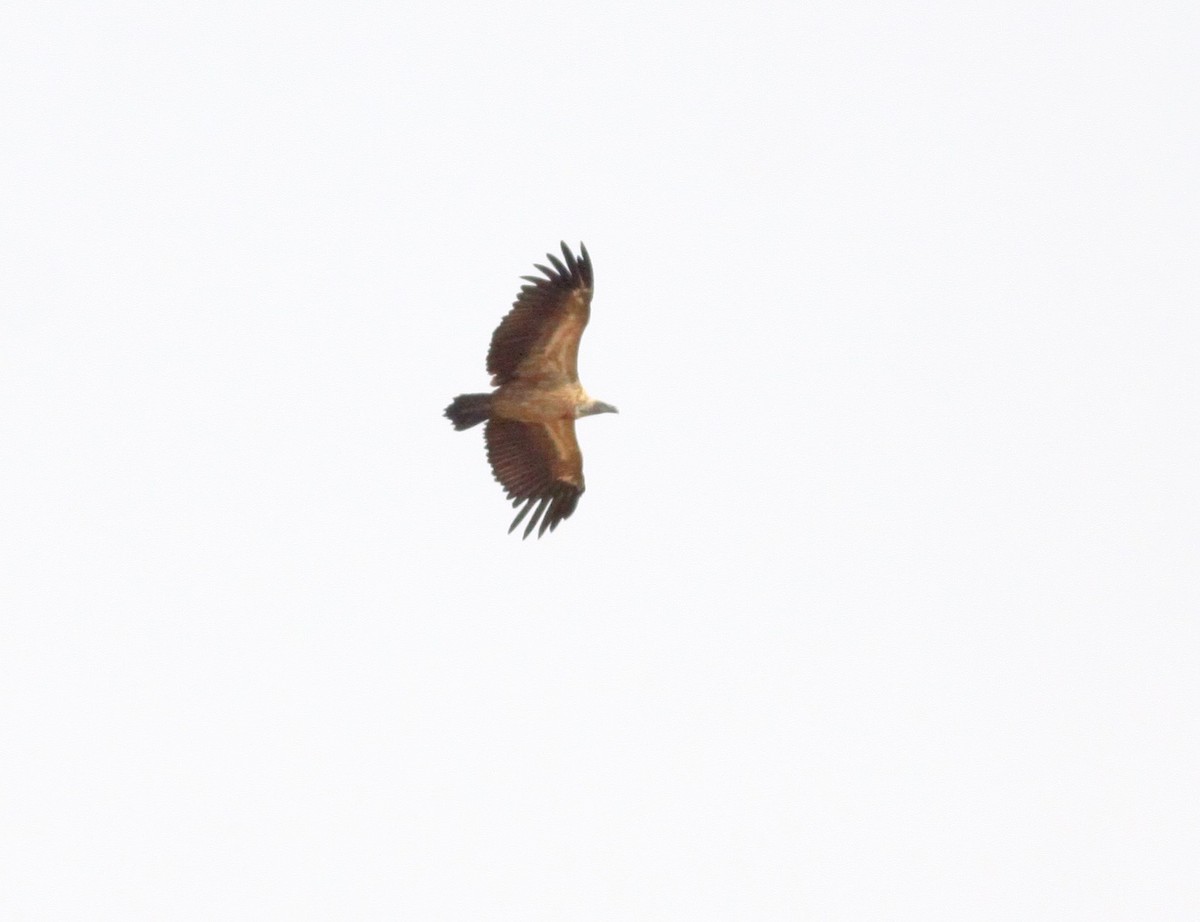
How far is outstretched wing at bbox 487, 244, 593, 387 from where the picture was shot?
39500 millimetres

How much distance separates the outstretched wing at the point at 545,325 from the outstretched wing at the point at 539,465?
0.93m

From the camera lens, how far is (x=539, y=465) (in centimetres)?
4094

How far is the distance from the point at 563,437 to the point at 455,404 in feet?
6.16

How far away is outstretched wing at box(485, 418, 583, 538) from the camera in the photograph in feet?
133

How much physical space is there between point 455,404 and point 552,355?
1534 mm

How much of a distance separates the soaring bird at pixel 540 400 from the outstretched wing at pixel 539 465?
14 millimetres

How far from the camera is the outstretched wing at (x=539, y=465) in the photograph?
4069 cm

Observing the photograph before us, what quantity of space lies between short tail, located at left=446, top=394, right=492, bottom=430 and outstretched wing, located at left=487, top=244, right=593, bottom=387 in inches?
13.1

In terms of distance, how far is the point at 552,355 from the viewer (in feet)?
131

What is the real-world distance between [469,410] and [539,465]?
165cm

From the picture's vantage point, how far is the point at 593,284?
39.7 m

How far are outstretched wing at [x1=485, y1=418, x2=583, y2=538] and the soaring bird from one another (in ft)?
0.05

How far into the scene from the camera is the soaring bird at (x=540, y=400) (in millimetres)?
39562

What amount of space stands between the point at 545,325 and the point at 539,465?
2311 mm
